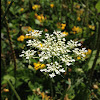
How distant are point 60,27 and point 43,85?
1314 mm

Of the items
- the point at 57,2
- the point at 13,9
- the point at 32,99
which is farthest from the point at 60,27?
the point at 32,99

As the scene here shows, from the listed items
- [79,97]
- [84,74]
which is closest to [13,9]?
[84,74]

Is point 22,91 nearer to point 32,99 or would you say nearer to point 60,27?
point 32,99

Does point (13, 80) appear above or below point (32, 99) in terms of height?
above

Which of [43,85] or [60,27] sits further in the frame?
[60,27]

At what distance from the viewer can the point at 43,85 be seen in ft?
7.34

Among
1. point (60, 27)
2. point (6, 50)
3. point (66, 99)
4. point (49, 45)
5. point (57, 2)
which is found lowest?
point (66, 99)

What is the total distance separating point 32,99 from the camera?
176 centimetres

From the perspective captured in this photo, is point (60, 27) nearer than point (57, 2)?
Yes

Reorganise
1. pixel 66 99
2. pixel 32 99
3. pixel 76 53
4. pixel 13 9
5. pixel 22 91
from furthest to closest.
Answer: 1. pixel 13 9
2. pixel 22 91
3. pixel 66 99
4. pixel 32 99
5. pixel 76 53

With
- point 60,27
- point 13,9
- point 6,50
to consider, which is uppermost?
point 13,9

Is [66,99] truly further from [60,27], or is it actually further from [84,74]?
[60,27]

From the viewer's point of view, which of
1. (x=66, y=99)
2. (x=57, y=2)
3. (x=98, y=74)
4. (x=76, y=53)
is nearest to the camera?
(x=76, y=53)

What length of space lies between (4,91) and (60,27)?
5.56ft
